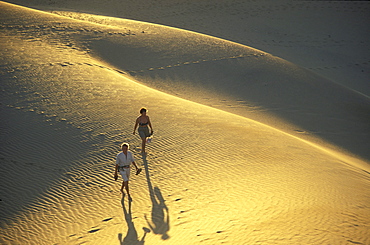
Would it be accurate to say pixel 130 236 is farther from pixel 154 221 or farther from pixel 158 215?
pixel 158 215

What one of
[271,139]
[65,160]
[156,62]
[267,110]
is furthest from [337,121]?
[65,160]

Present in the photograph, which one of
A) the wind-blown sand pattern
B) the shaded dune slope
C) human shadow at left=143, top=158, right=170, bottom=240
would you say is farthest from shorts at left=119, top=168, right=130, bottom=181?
the shaded dune slope

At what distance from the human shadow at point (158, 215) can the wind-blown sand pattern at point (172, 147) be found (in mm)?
41

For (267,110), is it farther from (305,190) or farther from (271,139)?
(305,190)

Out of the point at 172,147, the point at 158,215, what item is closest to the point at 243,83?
the point at 172,147

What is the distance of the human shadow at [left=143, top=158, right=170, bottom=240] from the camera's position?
6543 mm

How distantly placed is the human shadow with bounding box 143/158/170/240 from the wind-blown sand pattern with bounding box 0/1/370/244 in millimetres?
41

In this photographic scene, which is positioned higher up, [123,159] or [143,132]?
[143,132]

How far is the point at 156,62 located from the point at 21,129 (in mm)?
10946

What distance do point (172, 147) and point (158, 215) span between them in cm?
355

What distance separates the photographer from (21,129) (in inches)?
414

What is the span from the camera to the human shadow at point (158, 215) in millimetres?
6543

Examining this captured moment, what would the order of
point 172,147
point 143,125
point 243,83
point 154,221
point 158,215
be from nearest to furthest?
point 154,221, point 158,215, point 143,125, point 172,147, point 243,83

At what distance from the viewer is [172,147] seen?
1041cm
